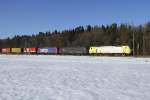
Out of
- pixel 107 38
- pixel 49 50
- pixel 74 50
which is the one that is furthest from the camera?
pixel 107 38

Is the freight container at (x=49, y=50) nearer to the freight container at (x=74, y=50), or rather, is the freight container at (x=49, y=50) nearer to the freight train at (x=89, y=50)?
the freight train at (x=89, y=50)

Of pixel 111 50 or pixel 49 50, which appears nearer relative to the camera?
pixel 111 50

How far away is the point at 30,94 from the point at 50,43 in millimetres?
170909

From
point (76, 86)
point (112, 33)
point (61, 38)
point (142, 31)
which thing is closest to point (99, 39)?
point (112, 33)

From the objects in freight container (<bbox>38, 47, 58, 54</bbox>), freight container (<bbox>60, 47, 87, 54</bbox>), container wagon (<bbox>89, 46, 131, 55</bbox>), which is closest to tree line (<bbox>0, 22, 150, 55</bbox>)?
container wagon (<bbox>89, 46, 131, 55</bbox>)

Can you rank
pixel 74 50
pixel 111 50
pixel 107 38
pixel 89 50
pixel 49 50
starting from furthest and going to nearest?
pixel 107 38, pixel 49 50, pixel 74 50, pixel 89 50, pixel 111 50

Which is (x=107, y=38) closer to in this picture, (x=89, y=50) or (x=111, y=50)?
(x=89, y=50)

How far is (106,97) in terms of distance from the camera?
454 inches

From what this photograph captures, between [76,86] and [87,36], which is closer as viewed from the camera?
[76,86]

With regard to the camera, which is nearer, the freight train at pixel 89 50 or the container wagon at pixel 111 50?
the container wagon at pixel 111 50

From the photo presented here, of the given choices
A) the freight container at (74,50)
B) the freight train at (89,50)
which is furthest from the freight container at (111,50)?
the freight container at (74,50)

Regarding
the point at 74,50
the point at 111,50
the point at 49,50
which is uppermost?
the point at 49,50

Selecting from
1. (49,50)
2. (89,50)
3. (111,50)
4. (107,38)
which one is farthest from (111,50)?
(107,38)

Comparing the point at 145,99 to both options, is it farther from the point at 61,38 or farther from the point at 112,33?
the point at 61,38
